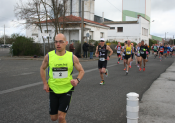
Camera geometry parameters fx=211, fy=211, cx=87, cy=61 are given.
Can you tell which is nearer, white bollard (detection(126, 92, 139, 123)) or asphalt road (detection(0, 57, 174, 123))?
white bollard (detection(126, 92, 139, 123))

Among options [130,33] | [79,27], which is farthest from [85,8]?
[130,33]

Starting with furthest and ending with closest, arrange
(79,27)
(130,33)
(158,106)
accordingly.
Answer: (130,33) → (79,27) → (158,106)

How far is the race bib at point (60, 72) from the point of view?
3386 mm

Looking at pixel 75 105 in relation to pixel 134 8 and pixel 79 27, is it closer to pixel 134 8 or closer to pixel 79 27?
pixel 79 27

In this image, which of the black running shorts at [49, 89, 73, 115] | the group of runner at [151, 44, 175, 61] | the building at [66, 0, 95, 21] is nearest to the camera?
the black running shorts at [49, 89, 73, 115]

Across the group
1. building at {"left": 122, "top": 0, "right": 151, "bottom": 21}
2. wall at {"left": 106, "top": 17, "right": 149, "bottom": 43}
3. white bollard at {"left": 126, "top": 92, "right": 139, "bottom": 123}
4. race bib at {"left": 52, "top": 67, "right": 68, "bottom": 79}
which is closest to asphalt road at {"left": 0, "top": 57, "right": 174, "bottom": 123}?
white bollard at {"left": 126, "top": 92, "right": 139, "bottom": 123}

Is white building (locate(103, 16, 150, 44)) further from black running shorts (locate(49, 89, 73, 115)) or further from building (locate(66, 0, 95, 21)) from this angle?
black running shorts (locate(49, 89, 73, 115))

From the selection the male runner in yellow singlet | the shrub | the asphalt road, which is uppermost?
the shrub

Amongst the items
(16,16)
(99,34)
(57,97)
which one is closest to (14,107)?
(57,97)

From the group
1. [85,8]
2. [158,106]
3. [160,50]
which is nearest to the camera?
[158,106]

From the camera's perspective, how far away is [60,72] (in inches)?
133

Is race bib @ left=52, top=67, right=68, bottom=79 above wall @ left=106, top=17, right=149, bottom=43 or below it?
below

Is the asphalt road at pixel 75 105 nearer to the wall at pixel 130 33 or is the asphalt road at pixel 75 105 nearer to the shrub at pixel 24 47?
the shrub at pixel 24 47

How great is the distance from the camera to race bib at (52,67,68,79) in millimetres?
3386
